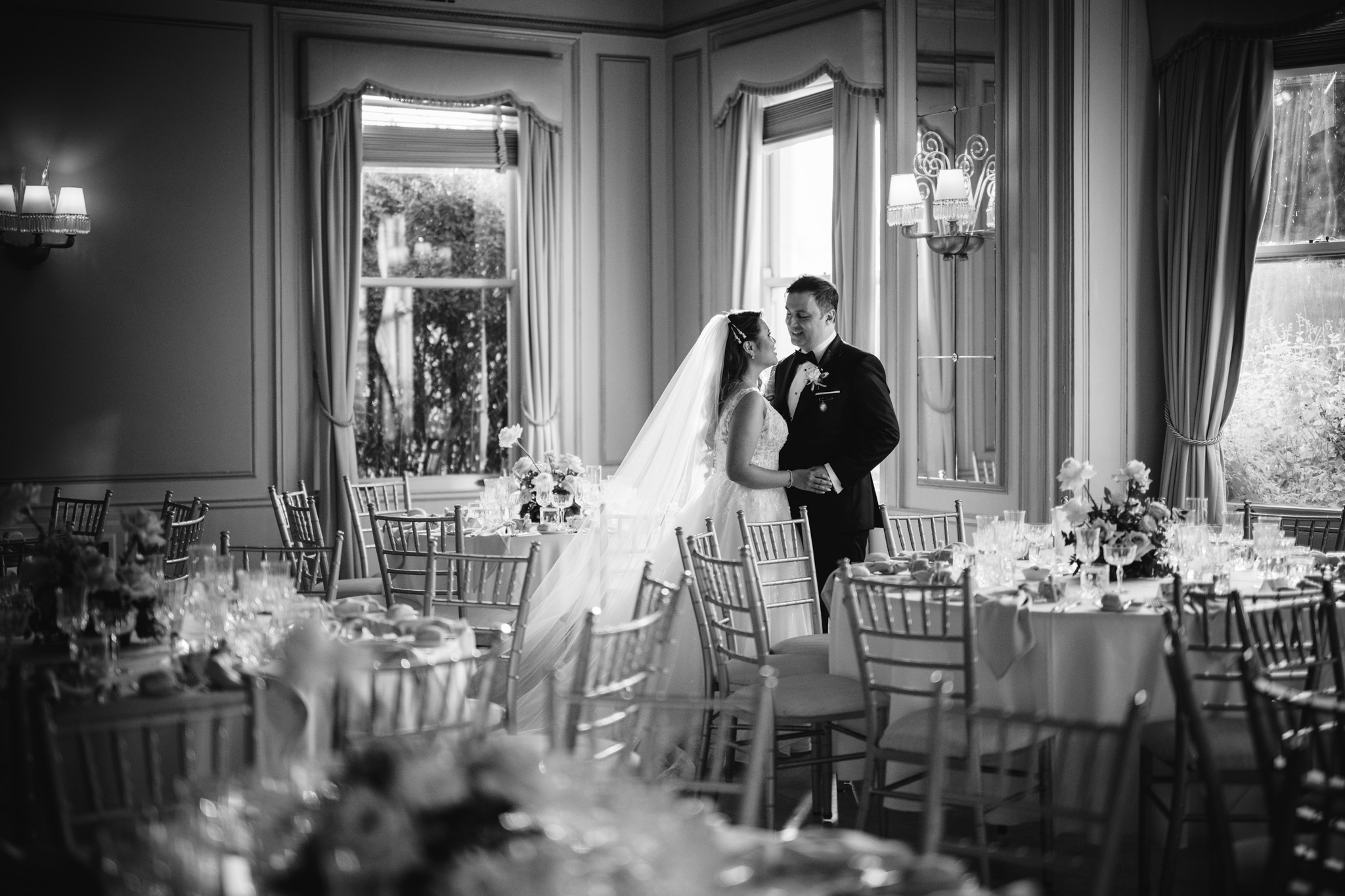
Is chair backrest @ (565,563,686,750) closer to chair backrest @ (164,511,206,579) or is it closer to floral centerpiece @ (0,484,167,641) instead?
floral centerpiece @ (0,484,167,641)

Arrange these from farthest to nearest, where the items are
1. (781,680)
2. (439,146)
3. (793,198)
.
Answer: (439,146) < (793,198) < (781,680)

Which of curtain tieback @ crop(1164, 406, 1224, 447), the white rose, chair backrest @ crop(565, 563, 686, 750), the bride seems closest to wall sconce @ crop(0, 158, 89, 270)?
the bride

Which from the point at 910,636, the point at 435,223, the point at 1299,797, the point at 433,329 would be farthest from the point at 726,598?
the point at 435,223

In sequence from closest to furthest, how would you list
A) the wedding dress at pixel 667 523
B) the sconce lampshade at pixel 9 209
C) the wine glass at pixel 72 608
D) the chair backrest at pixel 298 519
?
the wine glass at pixel 72 608 < the wedding dress at pixel 667 523 < the chair backrest at pixel 298 519 < the sconce lampshade at pixel 9 209

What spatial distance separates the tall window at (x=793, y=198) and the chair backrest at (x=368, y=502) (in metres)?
2.42

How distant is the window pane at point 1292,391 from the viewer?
5977 mm

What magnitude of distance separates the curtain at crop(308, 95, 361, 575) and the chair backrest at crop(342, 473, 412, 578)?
0.47 feet

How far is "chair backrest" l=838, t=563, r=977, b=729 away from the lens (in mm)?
3641

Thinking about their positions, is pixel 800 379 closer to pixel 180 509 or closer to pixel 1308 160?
pixel 1308 160

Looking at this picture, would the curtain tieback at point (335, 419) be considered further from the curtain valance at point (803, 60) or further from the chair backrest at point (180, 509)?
the curtain valance at point (803, 60)

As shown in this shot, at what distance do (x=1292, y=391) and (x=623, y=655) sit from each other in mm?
4284

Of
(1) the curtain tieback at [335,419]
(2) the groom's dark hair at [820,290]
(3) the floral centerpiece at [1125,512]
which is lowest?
(3) the floral centerpiece at [1125,512]

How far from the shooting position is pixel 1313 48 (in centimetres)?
584

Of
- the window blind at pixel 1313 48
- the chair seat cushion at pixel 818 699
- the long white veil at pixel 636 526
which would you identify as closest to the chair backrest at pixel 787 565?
the long white veil at pixel 636 526
